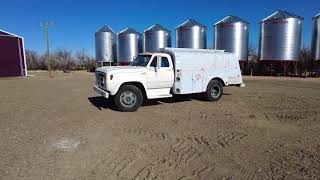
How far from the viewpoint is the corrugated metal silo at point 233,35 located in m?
30.0

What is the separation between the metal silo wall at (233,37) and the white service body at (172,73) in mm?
19192

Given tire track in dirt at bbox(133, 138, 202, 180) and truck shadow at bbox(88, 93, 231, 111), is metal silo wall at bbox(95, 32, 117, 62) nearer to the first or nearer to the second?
truck shadow at bbox(88, 93, 231, 111)

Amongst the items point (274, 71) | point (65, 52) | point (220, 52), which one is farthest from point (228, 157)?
point (65, 52)

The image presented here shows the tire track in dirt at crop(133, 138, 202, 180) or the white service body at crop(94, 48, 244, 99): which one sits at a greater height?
the white service body at crop(94, 48, 244, 99)

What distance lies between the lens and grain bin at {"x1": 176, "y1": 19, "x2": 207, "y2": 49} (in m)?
32.6

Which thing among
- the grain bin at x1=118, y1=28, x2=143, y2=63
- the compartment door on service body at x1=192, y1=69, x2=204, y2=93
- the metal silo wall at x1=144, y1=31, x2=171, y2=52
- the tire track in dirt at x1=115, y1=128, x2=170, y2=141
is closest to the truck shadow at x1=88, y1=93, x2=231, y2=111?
the compartment door on service body at x1=192, y1=69, x2=204, y2=93

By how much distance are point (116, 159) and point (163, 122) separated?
9.64 ft

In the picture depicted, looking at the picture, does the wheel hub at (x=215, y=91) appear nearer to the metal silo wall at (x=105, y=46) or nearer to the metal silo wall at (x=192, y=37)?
the metal silo wall at (x=192, y=37)

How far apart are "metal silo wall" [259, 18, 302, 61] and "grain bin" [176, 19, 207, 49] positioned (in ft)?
23.8

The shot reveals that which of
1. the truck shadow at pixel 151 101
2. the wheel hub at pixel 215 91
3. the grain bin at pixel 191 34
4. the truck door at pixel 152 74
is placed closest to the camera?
the truck door at pixel 152 74

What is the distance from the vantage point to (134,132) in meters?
6.58

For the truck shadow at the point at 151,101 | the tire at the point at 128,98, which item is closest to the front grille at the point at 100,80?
the tire at the point at 128,98

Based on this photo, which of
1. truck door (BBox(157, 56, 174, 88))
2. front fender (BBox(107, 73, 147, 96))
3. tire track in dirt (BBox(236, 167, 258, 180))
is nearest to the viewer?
tire track in dirt (BBox(236, 167, 258, 180))

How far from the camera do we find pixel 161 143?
18.8 ft
